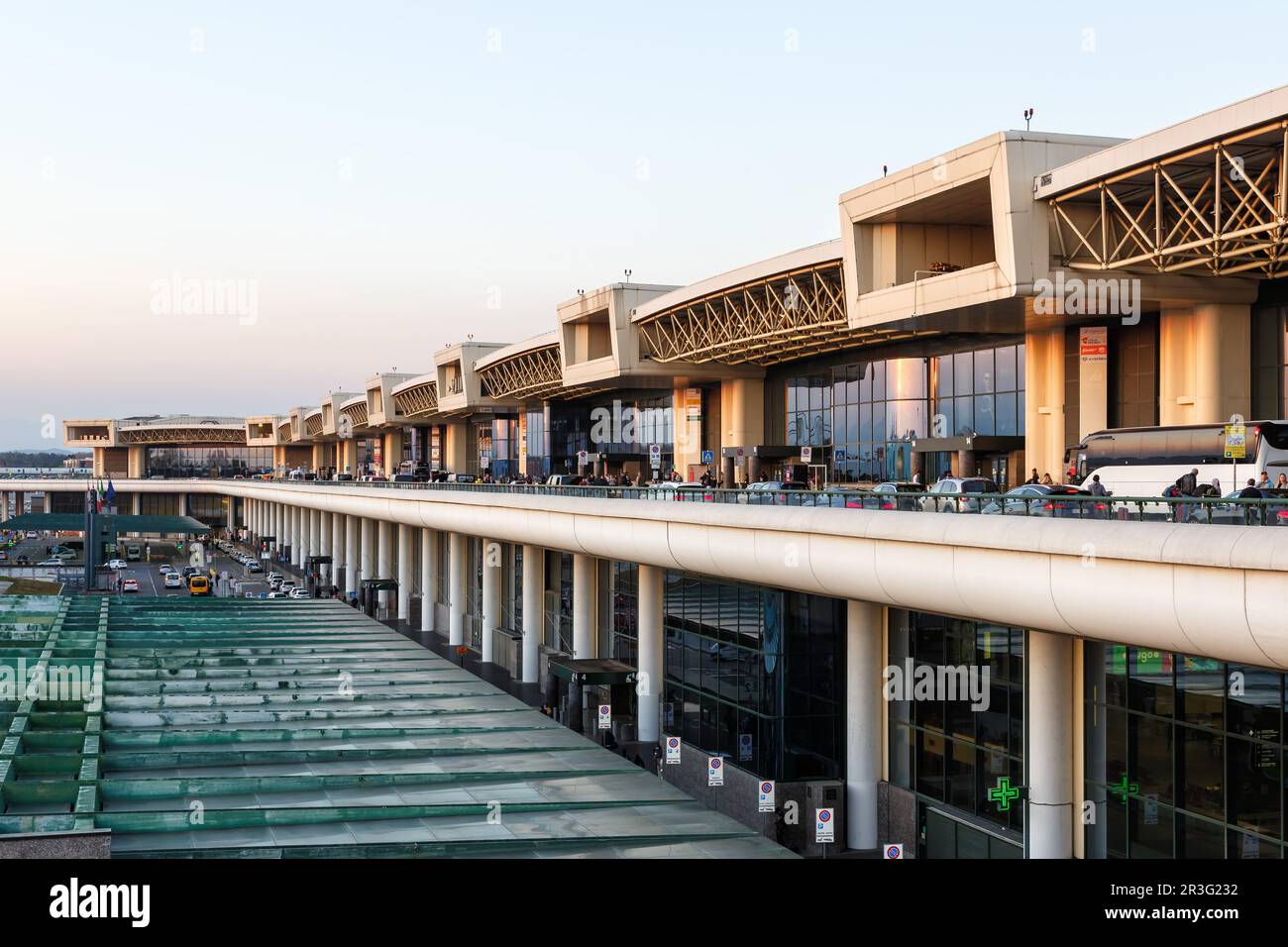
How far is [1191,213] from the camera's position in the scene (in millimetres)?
25453

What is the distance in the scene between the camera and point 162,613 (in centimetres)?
5322

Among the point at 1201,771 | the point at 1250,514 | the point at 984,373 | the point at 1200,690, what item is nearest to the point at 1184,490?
the point at 1200,690

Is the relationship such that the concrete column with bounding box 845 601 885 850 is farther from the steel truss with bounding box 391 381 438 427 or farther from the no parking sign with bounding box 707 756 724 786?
the steel truss with bounding box 391 381 438 427

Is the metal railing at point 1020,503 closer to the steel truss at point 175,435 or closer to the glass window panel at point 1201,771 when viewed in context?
the glass window panel at point 1201,771

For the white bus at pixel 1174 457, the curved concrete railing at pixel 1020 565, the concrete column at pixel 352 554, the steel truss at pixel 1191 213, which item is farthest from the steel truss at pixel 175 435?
the steel truss at pixel 1191 213

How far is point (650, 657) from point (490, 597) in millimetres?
19530

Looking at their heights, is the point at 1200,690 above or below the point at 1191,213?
below

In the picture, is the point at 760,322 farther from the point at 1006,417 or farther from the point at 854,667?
the point at 854,667

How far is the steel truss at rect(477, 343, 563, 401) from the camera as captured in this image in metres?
69.0

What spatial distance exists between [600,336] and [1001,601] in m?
43.2

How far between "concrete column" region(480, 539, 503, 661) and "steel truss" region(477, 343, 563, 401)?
560 inches

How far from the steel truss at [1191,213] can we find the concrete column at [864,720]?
9.38m

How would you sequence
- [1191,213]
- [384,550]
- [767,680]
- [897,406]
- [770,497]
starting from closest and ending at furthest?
[770,497], [1191,213], [767,680], [897,406], [384,550]
